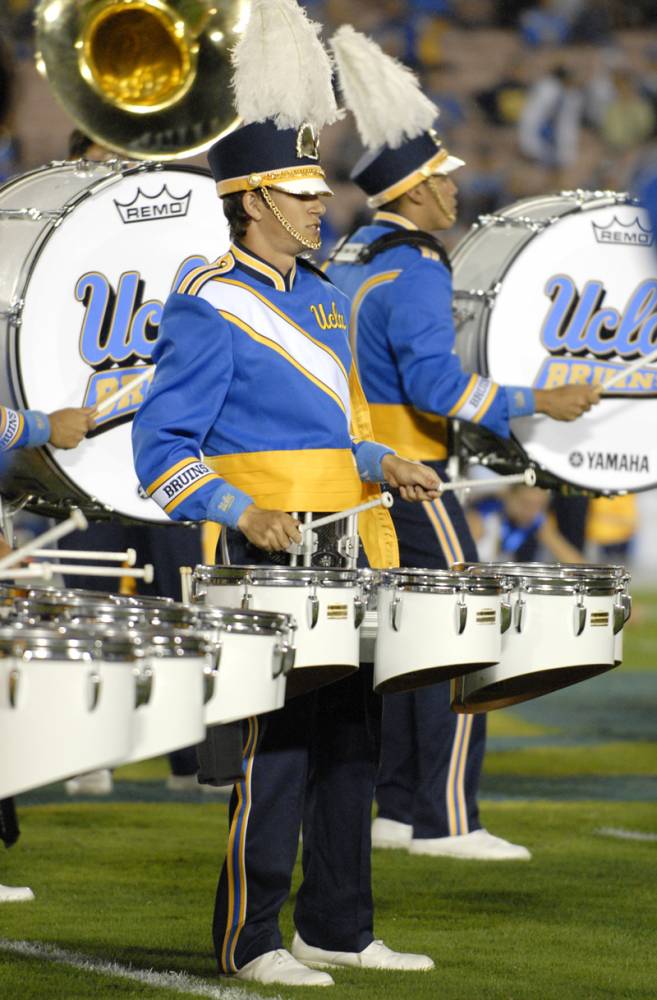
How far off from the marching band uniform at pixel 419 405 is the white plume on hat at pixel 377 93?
28 mm

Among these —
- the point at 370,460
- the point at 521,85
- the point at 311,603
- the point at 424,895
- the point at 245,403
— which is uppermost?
the point at 521,85

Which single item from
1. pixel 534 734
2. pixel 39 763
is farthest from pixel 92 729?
pixel 534 734

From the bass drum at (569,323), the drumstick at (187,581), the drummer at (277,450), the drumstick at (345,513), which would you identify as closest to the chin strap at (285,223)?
the drummer at (277,450)

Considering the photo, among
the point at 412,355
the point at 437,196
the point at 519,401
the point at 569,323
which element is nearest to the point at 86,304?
the point at 412,355

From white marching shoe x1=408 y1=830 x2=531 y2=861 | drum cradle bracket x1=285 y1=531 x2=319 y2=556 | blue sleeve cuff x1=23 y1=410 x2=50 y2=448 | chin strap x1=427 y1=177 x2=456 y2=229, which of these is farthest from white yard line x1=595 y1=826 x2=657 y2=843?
drum cradle bracket x1=285 y1=531 x2=319 y2=556

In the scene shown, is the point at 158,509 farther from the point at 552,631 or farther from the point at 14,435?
the point at 552,631

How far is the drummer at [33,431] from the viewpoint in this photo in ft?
16.2

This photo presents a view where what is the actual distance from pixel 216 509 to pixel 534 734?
14.6 ft

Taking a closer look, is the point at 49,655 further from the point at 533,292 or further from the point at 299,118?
the point at 533,292

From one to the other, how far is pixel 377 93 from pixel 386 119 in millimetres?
139

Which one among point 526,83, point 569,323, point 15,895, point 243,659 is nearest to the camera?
point 243,659

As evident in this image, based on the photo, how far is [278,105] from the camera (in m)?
3.84

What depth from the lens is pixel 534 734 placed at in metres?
7.89

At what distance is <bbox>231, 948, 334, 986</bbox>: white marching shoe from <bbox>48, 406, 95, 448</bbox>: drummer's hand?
1702 millimetres
